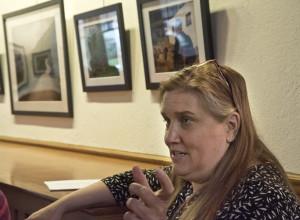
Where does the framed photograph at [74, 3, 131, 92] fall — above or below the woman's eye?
above

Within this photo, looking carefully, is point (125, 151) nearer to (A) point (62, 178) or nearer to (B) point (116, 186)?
(A) point (62, 178)

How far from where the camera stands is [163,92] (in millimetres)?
1858

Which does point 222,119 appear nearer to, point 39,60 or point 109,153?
point 109,153

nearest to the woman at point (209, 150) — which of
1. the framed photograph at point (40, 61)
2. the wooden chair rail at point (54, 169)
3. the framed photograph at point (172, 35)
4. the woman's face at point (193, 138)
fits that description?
the woman's face at point (193, 138)

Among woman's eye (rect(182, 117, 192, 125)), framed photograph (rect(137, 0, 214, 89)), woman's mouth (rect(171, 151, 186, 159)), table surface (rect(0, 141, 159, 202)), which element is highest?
framed photograph (rect(137, 0, 214, 89))

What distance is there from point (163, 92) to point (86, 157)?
74.3 inches

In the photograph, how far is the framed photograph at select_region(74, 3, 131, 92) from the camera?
328 centimetres

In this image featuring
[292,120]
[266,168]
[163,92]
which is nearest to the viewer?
[266,168]

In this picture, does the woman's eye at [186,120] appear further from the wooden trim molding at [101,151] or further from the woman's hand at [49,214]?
the wooden trim molding at [101,151]

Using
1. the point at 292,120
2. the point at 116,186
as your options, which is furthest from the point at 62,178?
the point at 292,120

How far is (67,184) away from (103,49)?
1.14 m

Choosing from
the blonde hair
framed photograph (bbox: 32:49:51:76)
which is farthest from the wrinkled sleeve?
framed photograph (bbox: 32:49:51:76)

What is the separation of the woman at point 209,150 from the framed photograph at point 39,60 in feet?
7.13

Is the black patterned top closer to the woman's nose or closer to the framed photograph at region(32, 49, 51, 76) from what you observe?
the woman's nose
